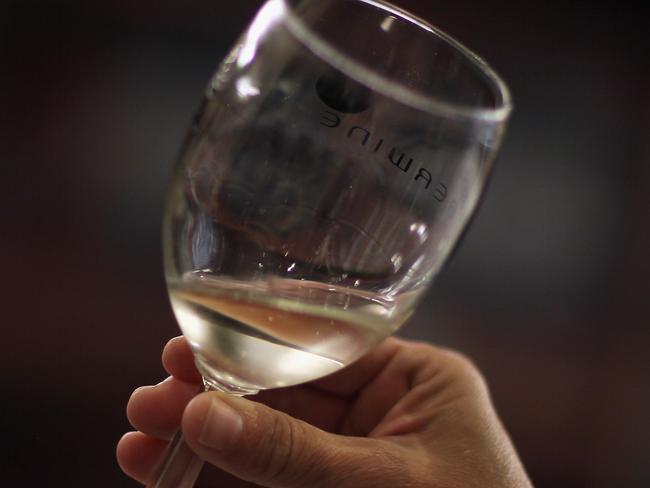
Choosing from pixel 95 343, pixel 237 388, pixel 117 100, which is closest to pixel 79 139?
pixel 117 100

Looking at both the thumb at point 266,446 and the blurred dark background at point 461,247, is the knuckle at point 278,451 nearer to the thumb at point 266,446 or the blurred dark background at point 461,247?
the thumb at point 266,446

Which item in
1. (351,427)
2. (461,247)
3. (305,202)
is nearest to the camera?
(305,202)

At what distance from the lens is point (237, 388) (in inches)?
19.3

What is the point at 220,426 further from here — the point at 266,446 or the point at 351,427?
the point at 351,427

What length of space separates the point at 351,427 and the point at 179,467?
1.13 feet

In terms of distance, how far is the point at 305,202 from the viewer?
0.42 m

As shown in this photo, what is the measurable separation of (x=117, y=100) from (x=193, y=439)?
1.52 meters

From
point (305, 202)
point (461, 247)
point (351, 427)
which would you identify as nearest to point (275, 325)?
point (305, 202)

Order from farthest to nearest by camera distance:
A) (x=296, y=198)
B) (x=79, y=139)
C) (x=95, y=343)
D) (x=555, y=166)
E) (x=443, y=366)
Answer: (x=555, y=166) < (x=79, y=139) < (x=95, y=343) < (x=443, y=366) < (x=296, y=198)

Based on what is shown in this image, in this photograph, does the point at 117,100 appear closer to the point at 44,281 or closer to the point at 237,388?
the point at 44,281

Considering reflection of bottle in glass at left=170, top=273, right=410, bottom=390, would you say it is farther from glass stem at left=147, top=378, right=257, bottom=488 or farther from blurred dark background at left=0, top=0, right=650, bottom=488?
blurred dark background at left=0, top=0, right=650, bottom=488

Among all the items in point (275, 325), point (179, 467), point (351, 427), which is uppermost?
point (275, 325)

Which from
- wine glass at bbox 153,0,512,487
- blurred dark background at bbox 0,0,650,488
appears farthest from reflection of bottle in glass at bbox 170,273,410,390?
blurred dark background at bbox 0,0,650,488

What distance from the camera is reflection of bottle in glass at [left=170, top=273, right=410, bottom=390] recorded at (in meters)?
0.43
